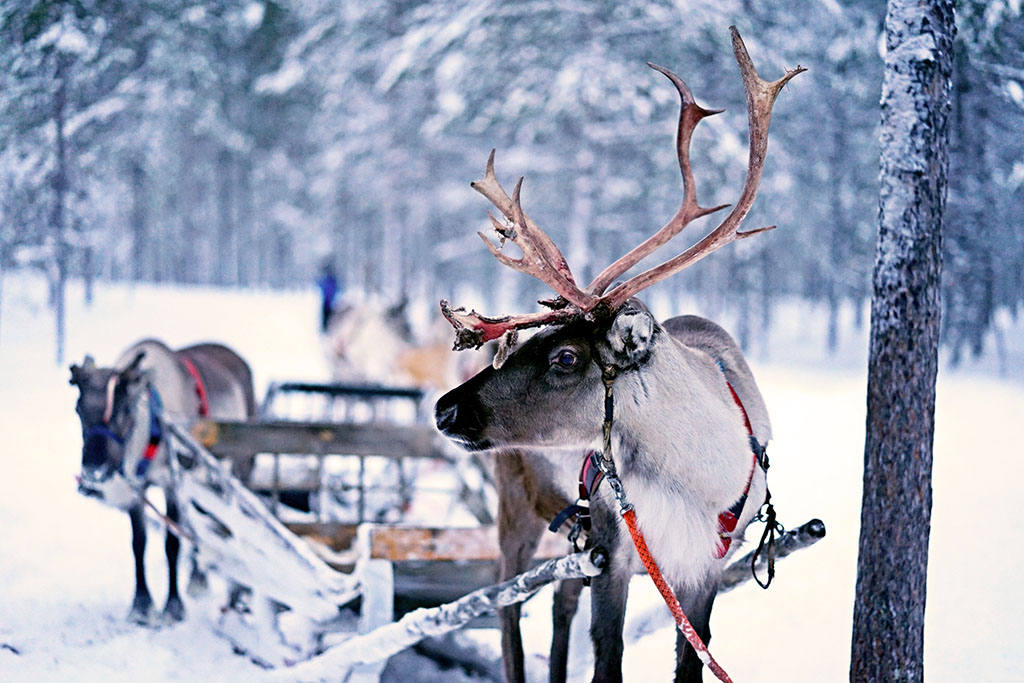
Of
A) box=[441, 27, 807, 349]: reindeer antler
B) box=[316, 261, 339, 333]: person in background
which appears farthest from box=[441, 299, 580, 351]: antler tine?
box=[316, 261, 339, 333]: person in background

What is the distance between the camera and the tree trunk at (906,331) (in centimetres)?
278

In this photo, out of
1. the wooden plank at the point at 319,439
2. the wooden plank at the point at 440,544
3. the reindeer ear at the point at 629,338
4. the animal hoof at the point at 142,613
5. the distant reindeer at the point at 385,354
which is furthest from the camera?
the distant reindeer at the point at 385,354

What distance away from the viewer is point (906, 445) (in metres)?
2.80

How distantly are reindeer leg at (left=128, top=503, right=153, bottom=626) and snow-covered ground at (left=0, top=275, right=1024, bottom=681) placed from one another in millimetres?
97

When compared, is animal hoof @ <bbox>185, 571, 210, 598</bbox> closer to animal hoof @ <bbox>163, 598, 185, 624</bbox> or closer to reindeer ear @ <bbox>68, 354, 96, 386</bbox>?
animal hoof @ <bbox>163, 598, 185, 624</bbox>

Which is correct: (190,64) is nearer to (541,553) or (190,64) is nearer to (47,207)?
(47,207)

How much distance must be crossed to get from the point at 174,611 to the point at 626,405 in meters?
3.60

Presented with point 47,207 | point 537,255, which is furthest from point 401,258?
point 537,255

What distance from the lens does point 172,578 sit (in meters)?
5.09

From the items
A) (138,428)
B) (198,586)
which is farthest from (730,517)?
(198,586)

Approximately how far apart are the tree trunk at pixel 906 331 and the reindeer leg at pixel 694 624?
1.83 feet

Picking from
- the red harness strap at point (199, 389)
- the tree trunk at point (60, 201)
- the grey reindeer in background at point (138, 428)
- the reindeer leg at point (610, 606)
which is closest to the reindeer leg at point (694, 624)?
the reindeer leg at point (610, 606)

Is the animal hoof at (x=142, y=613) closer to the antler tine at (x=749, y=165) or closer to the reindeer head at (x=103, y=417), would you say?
the reindeer head at (x=103, y=417)

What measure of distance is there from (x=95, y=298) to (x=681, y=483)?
290 inches
